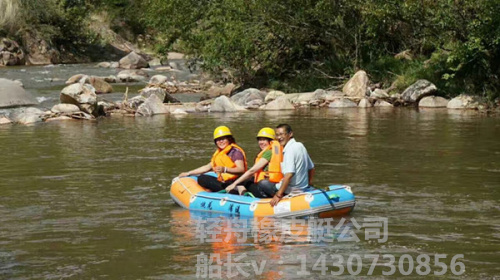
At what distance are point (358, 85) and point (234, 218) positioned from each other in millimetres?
15567

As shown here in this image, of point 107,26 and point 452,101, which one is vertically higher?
point 107,26

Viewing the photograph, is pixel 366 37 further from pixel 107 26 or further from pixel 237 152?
pixel 107 26

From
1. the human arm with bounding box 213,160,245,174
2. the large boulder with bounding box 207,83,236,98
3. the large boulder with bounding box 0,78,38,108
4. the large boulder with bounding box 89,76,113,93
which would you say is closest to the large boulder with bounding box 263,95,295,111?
the large boulder with bounding box 207,83,236,98

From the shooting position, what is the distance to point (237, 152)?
35.8 ft

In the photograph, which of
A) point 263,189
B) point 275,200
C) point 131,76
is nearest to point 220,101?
point 131,76

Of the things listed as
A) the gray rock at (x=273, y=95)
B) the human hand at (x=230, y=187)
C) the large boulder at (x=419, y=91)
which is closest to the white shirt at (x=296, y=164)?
the human hand at (x=230, y=187)

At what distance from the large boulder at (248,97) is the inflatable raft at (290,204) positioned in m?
14.4

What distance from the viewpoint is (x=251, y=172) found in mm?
10430

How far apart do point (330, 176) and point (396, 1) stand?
1126cm

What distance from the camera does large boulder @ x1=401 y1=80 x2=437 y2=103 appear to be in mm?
24234

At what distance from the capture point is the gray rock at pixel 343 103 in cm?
2475

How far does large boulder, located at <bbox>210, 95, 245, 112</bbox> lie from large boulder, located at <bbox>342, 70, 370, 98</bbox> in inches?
134

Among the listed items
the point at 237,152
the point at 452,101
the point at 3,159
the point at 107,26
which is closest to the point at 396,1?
the point at 452,101

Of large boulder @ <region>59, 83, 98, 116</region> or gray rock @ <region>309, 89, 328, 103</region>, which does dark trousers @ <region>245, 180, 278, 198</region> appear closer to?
large boulder @ <region>59, 83, 98, 116</region>
